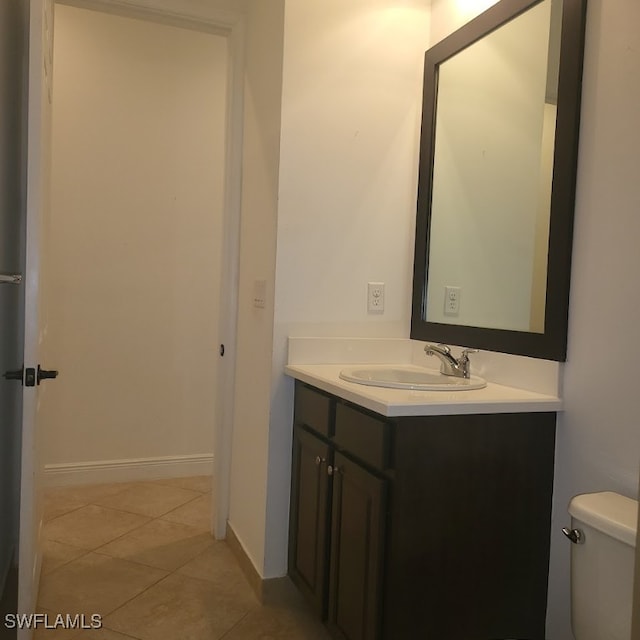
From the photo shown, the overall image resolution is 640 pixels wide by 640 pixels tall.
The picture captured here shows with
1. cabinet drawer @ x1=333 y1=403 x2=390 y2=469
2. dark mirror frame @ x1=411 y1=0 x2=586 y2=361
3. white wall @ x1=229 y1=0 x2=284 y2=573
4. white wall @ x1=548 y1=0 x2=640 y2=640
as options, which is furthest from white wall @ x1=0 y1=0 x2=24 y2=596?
white wall @ x1=548 y1=0 x2=640 y2=640

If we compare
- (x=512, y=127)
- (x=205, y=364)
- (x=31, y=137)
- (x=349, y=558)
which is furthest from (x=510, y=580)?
(x=205, y=364)

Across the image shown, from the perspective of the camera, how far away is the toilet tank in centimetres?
115

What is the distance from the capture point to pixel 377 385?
1.65m

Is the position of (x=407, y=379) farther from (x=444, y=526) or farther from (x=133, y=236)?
(x=133, y=236)

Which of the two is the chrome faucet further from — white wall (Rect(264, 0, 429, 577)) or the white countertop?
white wall (Rect(264, 0, 429, 577))

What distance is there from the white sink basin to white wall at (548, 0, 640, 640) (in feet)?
1.00

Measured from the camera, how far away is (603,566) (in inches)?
47.5

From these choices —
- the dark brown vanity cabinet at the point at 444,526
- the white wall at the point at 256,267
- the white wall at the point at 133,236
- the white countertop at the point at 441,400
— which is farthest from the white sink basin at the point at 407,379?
the white wall at the point at 133,236

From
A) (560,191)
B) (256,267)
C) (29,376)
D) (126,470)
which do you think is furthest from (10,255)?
(560,191)

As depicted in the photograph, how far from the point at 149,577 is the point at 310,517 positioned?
814 mm

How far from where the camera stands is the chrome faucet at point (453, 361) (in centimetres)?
190

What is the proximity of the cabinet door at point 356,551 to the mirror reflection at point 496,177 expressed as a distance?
0.66m

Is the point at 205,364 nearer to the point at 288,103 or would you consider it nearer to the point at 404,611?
the point at 288,103

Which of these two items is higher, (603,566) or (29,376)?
(29,376)
